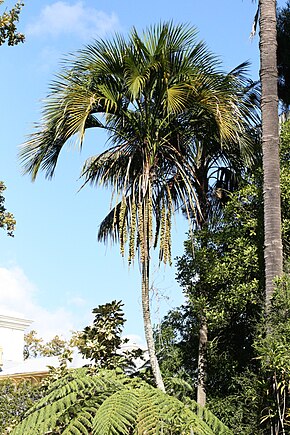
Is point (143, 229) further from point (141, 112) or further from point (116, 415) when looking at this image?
point (116, 415)

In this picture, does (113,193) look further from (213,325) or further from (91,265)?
(213,325)

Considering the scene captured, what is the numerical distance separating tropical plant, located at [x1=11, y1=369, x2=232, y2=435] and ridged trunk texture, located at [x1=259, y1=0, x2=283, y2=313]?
3.01m

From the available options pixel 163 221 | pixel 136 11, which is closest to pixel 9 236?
pixel 163 221

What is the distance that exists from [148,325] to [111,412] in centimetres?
319

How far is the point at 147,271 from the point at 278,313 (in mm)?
1846

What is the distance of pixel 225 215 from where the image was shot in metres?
11.7

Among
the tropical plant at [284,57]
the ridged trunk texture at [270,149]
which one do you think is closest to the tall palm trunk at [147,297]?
the ridged trunk texture at [270,149]

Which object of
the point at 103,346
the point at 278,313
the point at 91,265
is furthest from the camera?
the point at 91,265

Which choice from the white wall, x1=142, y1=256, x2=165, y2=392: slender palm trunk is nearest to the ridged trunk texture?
x1=142, y1=256, x2=165, y2=392: slender palm trunk

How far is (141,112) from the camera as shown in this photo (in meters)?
10.8

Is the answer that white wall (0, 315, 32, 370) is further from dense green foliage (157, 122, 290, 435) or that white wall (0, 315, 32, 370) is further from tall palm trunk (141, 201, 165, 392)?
tall palm trunk (141, 201, 165, 392)

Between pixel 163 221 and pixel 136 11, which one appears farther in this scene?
pixel 136 11

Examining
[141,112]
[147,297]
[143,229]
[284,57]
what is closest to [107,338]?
[147,297]

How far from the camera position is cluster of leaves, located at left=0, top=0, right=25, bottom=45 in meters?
11.2
